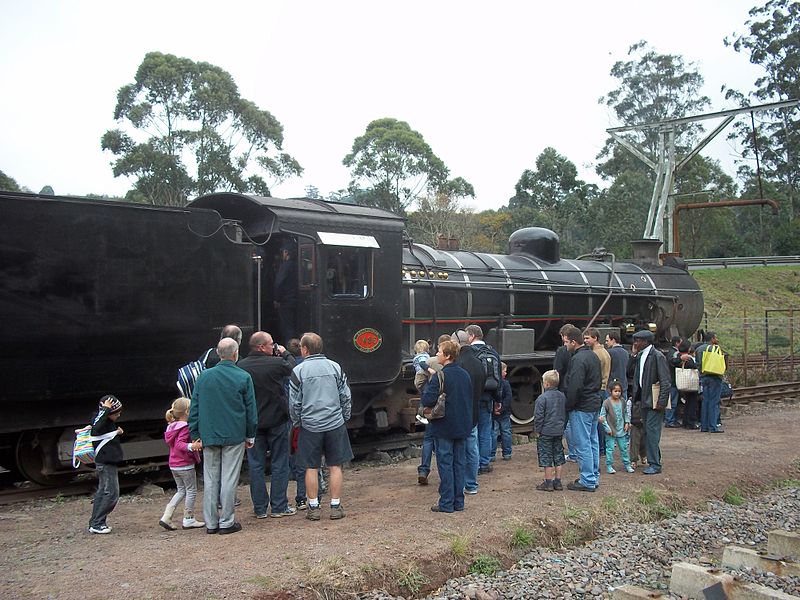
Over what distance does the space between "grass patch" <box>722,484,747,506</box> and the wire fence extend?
11383mm

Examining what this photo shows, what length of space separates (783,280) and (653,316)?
25.4m

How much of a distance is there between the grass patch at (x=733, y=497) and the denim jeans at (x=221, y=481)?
5.42 m

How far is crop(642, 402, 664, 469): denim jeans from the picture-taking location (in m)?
8.92

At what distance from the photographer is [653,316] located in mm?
15000

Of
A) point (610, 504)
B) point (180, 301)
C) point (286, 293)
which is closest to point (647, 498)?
point (610, 504)

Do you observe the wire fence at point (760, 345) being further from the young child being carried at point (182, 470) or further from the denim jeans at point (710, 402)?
the young child being carried at point (182, 470)

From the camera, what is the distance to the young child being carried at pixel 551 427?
311 inches

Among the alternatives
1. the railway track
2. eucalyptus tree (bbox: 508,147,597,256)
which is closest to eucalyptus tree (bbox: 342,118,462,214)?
eucalyptus tree (bbox: 508,147,597,256)

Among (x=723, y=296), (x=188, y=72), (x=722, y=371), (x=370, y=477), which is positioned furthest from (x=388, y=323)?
(x=723, y=296)

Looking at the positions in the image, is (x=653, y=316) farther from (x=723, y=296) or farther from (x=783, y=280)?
(x=783, y=280)

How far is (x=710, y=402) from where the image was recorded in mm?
12594

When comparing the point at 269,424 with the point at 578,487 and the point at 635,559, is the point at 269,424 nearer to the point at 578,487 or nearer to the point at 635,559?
the point at 635,559

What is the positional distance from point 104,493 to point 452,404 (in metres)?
3.08

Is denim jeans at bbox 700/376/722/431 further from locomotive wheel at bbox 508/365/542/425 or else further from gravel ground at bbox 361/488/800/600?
gravel ground at bbox 361/488/800/600
